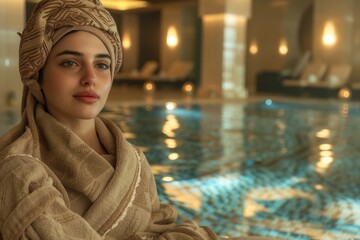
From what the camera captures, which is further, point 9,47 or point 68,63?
point 9,47

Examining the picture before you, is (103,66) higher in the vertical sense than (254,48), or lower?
higher

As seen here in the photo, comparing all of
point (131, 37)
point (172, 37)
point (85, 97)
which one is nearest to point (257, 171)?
point (85, 97)

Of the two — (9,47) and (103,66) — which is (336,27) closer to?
(9,47)

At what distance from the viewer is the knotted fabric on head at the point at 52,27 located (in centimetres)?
139

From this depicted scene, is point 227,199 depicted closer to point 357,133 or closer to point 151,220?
point 151,220

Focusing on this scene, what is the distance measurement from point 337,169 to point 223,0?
36.2 ft

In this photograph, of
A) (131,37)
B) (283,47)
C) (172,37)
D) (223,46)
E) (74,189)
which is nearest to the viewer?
(74,189)

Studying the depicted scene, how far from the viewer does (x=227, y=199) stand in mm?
3816

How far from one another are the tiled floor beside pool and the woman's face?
181 cm

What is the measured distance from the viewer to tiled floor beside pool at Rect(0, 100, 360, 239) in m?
3.33

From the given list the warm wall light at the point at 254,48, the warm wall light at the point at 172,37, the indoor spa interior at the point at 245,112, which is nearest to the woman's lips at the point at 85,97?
the indoor spa interior at the point at 245,112

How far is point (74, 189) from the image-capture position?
137 cm

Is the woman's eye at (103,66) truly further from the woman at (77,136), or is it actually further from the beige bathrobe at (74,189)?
the beige bathrobe at (74,189)

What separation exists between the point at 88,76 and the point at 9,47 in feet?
30.9
